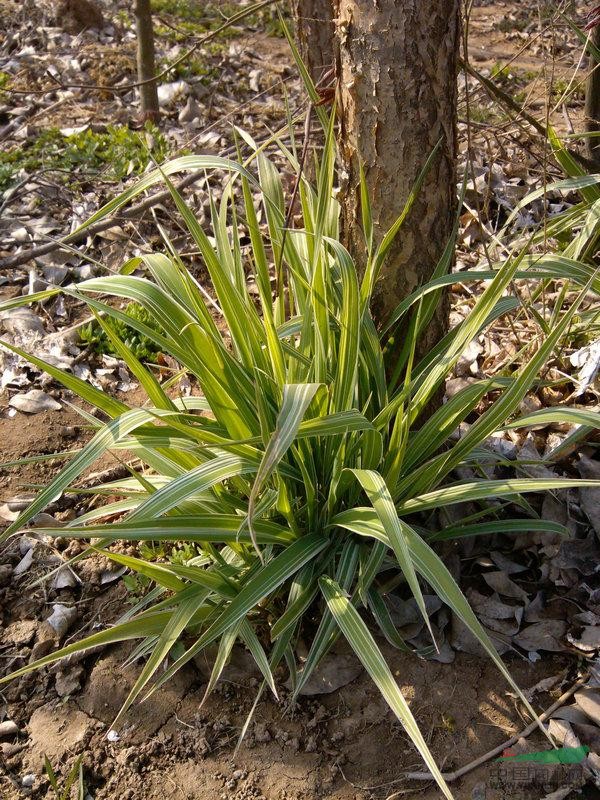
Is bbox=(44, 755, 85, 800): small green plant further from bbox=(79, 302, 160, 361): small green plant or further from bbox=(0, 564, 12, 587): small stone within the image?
bbox=(79, 302, 160, 361): small green plant

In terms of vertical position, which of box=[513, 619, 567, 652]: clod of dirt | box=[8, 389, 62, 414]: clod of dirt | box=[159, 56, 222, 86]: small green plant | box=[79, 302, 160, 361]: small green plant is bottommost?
box=[513, 619, 567, 652]: clod of dirt

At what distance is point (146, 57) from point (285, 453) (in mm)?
2973

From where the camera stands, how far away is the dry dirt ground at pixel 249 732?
6.01 feet

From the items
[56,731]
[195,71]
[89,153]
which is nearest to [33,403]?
[56,731]

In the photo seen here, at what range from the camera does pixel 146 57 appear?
3996 mm

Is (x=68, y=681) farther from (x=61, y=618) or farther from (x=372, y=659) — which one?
(x=372, y=659)

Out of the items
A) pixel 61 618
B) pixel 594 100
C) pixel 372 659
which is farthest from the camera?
pixel 594 100

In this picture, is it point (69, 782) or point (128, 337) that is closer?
point (69, 782)

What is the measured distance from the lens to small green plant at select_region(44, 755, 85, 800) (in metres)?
1.79

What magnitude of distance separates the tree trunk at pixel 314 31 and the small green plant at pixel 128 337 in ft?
3.68

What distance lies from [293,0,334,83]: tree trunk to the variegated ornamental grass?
1066 mm

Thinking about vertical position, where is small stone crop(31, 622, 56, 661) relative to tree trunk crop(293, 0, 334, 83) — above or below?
below

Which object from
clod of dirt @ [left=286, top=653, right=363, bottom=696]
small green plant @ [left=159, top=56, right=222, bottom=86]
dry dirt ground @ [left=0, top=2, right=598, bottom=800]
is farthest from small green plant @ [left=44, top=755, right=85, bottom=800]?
small green plant @ [left=159, top=56, right=222, bottom=86]

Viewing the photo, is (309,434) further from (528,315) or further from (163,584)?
(528,315)
